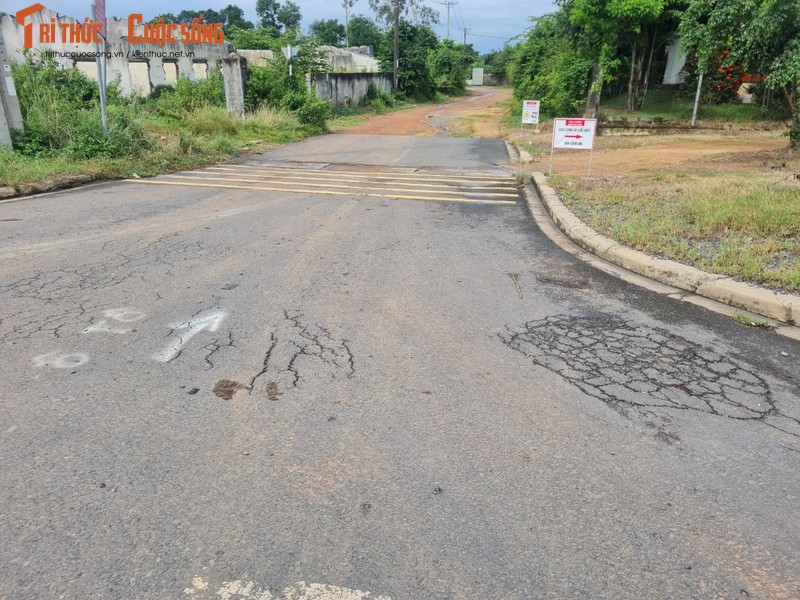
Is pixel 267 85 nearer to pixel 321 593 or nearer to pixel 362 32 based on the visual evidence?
pixel 321 593

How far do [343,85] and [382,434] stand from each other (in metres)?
33.2

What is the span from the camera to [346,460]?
9.63 feet

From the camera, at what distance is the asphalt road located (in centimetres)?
231

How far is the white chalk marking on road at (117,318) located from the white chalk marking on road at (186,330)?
0.38 metres

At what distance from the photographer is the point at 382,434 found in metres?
3.15

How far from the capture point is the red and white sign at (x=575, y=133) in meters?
10.3

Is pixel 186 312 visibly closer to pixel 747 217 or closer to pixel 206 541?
pixel 206 541

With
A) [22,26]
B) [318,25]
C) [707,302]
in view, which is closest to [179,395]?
[707,302]

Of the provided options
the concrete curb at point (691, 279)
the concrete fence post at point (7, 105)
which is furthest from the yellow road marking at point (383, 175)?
the concrete curb at point (691, 279)

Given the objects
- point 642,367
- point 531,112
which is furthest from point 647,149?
point 642,367

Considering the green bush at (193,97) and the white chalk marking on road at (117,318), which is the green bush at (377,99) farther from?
the white chalk marking on road at (117,318)

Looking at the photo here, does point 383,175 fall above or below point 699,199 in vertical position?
below

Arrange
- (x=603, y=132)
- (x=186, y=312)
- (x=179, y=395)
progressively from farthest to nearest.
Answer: (x=603, y=132) < (x=186, y=312) < (x=179, y=395)

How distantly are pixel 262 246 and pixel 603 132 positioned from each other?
16.4 metres
